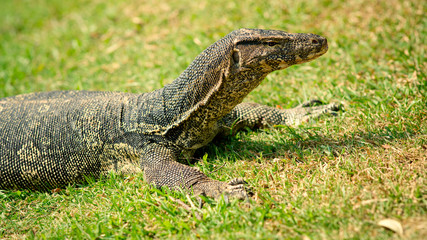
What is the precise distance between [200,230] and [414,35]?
4.56m

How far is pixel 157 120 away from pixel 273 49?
1.39 m

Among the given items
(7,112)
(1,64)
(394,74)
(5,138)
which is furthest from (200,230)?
(1,64)

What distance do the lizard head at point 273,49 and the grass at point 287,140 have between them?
978 millimetres

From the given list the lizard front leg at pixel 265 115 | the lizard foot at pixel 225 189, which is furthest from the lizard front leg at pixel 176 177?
the lizard front leg at pixel 265 115

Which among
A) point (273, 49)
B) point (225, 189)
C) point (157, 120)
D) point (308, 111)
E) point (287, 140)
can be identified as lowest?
point (225, 189)

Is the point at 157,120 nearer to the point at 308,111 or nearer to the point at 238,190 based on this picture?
the point at 238,190

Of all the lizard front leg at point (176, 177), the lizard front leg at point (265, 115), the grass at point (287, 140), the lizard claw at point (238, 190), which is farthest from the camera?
the lizard front leg at point (265, 115)

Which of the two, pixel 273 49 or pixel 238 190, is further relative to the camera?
pixel 273 49

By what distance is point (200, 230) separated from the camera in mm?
2982

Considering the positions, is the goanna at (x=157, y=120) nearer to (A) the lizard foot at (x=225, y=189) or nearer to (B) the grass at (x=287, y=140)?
(A) the lizard foot at (x=225, y=189)

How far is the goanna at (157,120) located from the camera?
11.3 ft

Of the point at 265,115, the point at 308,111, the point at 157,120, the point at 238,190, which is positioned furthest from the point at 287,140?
the point at 157,120

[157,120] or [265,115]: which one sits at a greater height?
[157,120]

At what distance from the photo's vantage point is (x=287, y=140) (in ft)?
13.3
